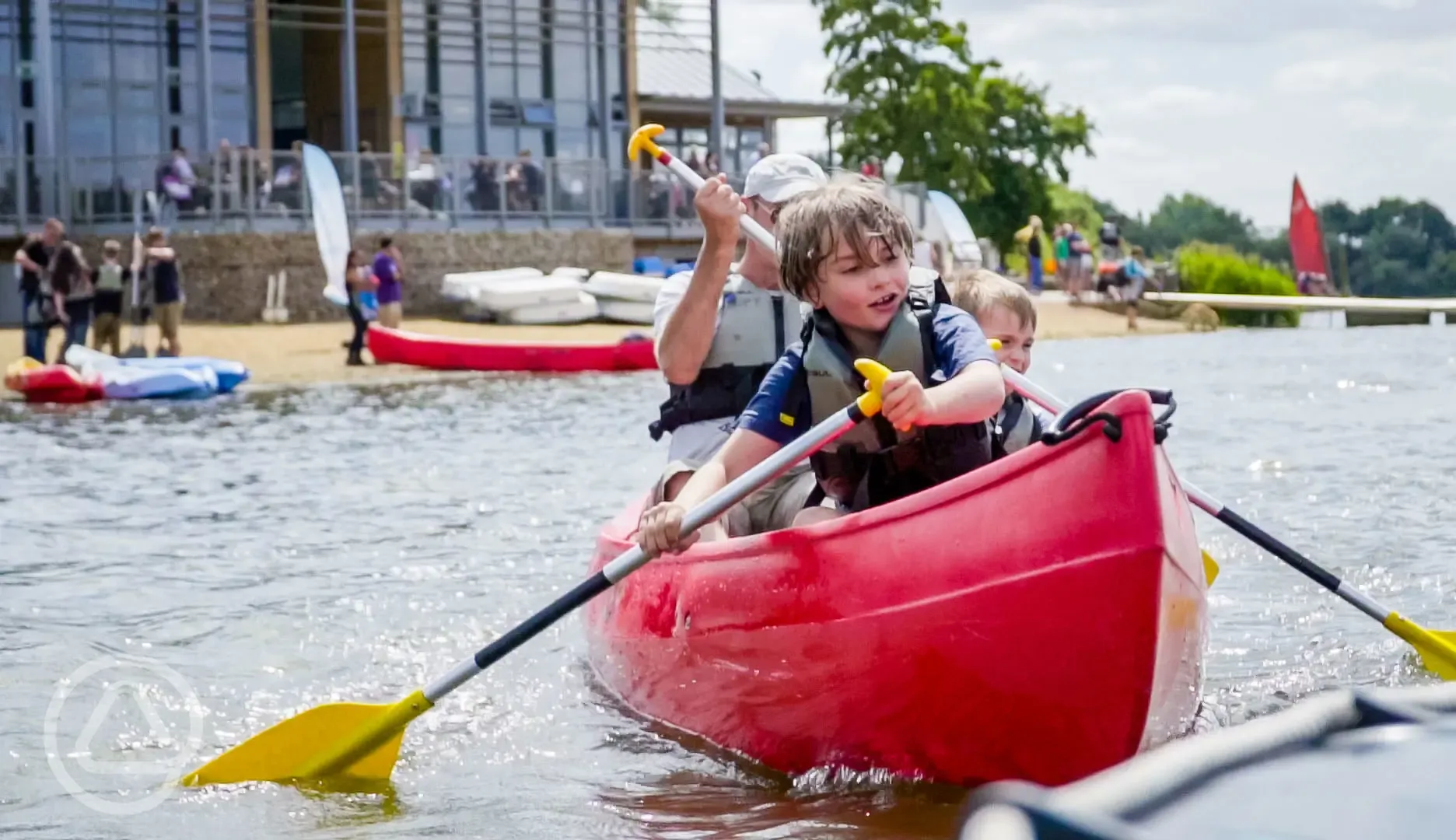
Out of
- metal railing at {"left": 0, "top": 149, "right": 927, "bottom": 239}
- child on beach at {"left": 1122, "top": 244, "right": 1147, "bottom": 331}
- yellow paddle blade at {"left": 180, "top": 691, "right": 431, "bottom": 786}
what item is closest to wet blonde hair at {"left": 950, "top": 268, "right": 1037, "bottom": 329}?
yellow paddle blade at {"left": 180, "top": 691, "right": 431, "bottom": 786}

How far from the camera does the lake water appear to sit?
468cm

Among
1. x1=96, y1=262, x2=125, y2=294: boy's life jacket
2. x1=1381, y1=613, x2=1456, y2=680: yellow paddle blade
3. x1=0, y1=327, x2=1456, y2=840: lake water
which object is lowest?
x1=0, y1=327, x2=1456, y2=840: lake water

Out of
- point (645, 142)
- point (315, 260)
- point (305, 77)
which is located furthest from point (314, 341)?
point (645, 142)

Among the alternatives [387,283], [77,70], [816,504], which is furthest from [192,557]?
[77,70]

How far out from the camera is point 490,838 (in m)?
4.32

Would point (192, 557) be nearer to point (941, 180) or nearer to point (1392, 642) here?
point (1392, 642)

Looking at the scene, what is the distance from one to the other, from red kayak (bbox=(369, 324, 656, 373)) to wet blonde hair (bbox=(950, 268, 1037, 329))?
49.7 ft

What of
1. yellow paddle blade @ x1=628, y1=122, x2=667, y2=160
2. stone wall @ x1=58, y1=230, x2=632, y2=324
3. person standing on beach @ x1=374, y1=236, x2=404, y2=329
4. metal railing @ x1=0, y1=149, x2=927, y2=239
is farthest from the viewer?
stone wall @ x1=58, y1=230, x2=632, y2=324

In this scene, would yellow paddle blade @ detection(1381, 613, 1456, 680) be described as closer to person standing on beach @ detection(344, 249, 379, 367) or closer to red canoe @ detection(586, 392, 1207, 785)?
red canoe @ detection(586, 392, 1207, 785)

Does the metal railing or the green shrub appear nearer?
the metal railing

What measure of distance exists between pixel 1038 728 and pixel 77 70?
26944 mm

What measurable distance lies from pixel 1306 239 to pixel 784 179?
1911 inches

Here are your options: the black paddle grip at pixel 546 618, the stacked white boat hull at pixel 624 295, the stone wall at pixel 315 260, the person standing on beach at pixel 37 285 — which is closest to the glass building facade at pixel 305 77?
the stone wall at pixel 315 260

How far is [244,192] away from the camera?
24.4 m
